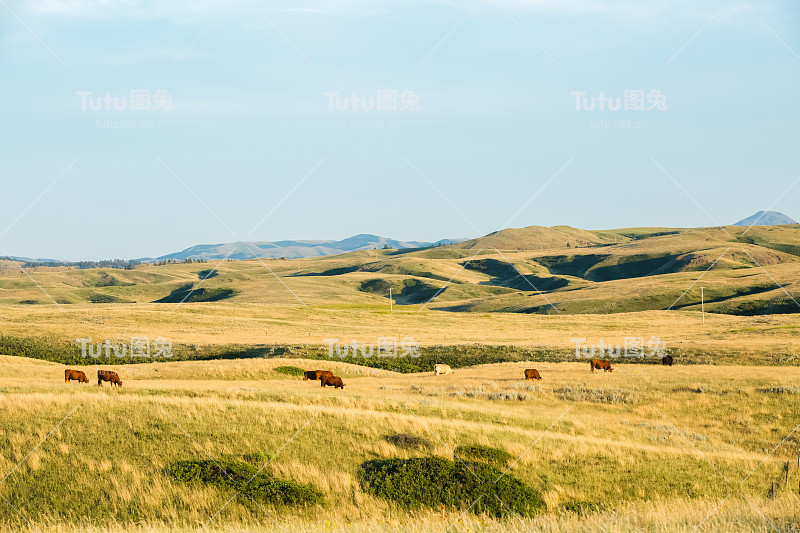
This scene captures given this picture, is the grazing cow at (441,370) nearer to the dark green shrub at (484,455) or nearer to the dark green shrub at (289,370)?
the dark green shrub at (289,370)

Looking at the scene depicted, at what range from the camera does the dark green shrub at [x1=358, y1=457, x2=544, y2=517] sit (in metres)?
13.9

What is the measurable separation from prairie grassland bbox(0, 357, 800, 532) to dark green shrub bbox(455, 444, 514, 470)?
436mm

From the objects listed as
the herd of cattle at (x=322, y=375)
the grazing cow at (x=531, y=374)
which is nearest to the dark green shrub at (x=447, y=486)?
the herd of cattle at (x=322, y=375)

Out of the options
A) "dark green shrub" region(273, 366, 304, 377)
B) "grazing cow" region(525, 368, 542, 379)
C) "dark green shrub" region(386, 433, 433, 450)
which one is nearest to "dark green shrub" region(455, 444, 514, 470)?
"dark green shrub" region(386, 433, 433, 450)

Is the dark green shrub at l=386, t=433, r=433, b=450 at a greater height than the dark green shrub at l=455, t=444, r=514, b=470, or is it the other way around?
the dark green shrub at l=386, t=433, r=433, b=450

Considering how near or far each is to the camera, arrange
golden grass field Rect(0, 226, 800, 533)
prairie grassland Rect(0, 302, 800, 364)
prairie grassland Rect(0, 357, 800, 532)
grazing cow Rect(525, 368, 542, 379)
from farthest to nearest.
A: prairie grassland Rect(0, 302, 800, 364), grazing cow Rect(525, 368, 542, 379), golden grass field Rect(0, 226, 800, 533), prairie grassland Rect(0, 357, 800, 532)

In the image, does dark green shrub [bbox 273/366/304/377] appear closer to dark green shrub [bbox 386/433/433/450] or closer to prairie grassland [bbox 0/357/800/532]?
prairie grassland [bbox 0/357/800/532]

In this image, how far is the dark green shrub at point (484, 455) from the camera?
1664 cm

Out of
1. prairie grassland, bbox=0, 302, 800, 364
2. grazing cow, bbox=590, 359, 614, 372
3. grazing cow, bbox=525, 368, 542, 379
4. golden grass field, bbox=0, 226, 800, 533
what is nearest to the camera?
golden grass field, bbox=0, 226, 800, 533

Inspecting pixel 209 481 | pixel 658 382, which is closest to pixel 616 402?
pixel 658 382

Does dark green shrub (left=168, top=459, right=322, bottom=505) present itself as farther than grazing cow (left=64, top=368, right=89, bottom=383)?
No

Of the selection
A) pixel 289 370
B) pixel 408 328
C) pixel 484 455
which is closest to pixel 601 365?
pixel 289 370

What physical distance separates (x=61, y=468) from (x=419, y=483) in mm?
8615

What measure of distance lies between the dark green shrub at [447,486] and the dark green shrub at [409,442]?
1239 mm
